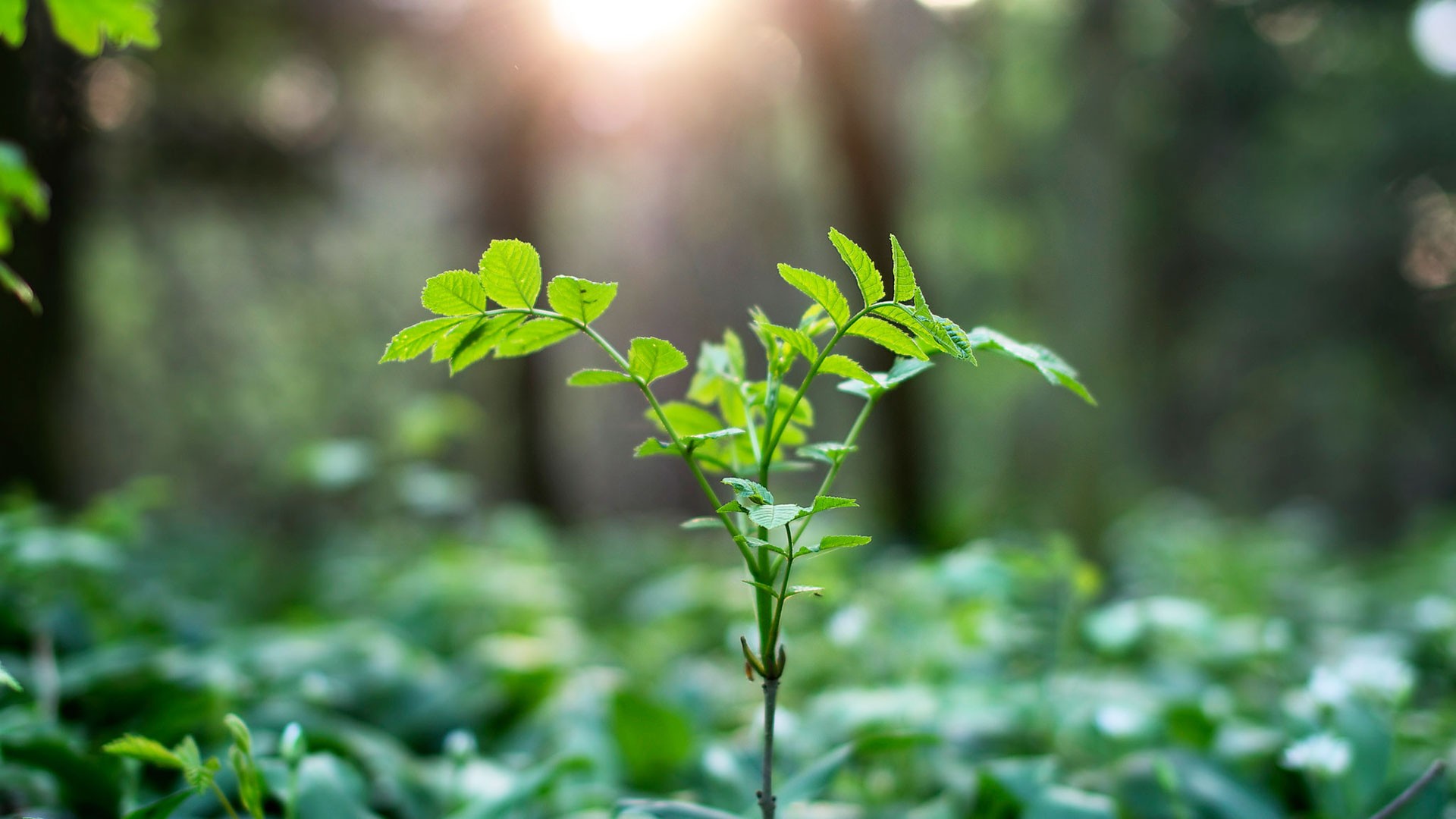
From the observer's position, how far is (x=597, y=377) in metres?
0.93

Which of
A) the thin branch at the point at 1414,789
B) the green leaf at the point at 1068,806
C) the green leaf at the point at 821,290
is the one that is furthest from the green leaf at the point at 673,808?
the thin branch at the point at 1414,789

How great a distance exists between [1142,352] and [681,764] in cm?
725

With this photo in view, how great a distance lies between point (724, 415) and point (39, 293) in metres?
4.06

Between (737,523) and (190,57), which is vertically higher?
(190,57)

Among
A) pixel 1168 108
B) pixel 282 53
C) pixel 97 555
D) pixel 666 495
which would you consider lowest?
pixel 97 555

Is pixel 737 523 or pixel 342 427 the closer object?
pixel 737 523

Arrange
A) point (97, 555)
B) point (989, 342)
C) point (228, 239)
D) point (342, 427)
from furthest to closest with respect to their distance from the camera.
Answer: point (342, 427)
point (228, 239)
point (97, 555)
point (989, 342)

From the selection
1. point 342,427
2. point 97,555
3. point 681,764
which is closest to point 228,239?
point 342,427

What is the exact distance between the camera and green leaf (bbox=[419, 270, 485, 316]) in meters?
0.89

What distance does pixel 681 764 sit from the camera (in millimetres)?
1750

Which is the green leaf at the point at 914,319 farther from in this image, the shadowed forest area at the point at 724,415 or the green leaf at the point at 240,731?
the green leaf at the point at 240,731

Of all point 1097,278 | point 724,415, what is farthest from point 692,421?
point 1097,278

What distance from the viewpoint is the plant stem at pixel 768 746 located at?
3.21 feet

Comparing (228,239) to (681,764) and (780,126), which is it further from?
(681,764)
